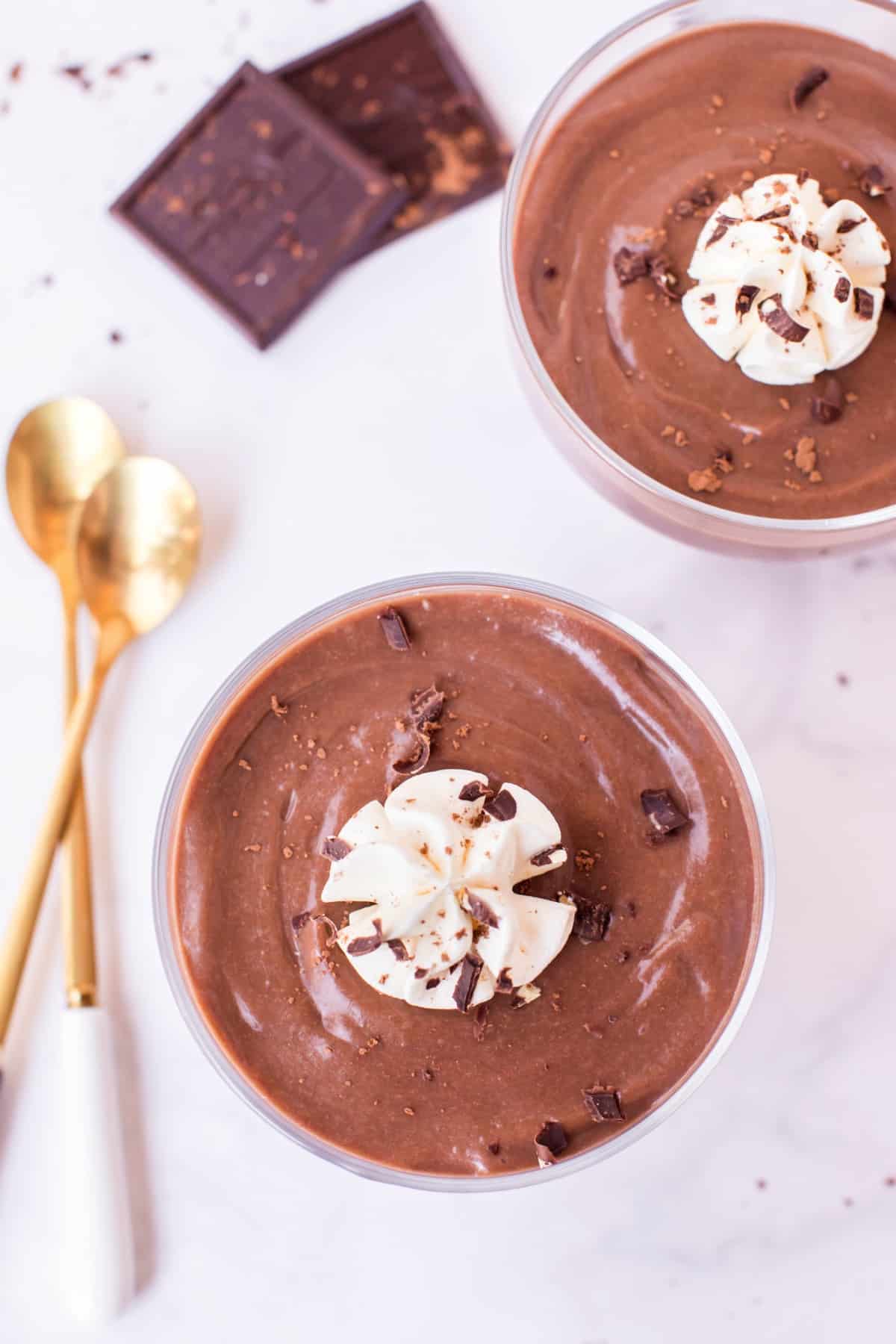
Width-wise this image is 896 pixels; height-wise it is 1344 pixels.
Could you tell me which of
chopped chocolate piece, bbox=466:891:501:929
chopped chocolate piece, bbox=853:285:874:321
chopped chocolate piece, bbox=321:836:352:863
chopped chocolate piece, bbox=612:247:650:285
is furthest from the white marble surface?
chopped chocolate piece, bbox=466:891:501:929

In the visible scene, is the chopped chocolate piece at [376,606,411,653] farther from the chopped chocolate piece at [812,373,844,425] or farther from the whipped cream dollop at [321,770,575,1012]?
the chopped chocolate piece at [812,373,844,425]

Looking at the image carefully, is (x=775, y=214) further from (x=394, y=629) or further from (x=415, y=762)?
(x=415, y=762)

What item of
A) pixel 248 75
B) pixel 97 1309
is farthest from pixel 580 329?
pixel 97 1309

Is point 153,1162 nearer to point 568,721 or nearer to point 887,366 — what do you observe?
point 568,721

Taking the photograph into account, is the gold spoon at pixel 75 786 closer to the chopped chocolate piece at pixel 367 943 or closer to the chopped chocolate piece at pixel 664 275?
the chopped chocolate piece at pixel 367 943

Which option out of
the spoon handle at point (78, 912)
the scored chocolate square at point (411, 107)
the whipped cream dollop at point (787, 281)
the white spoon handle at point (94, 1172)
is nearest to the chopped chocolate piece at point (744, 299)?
the whipped cream dollop at point (787, 281)

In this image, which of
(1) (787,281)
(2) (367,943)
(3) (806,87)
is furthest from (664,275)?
(2) (367,943)
